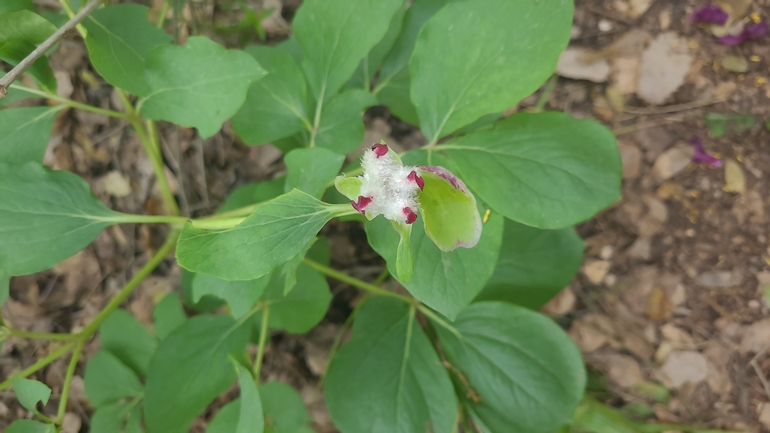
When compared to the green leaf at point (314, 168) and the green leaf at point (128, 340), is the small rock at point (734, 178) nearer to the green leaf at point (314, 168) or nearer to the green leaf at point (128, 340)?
the green leaf at point (314, 168)

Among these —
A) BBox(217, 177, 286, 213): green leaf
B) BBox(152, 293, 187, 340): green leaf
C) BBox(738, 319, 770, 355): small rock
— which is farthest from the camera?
BBox(738, 319, 770, 355): small rock

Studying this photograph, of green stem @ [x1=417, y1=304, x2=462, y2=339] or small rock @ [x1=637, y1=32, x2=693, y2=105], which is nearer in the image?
green stem @ [x1=417, y1=304, x2=462, y2=339]

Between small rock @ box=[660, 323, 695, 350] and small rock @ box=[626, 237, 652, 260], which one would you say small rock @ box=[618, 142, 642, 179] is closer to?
small rock @ box=[626, 237, 652, 260]

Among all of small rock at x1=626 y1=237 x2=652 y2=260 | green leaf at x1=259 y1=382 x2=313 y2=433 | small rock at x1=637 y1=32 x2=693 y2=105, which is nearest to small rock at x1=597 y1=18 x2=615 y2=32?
small rock at x1=637 y1=32 x2=693 y2=105

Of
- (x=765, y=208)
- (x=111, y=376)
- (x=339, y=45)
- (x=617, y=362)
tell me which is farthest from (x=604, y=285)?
(x=111, y=376)

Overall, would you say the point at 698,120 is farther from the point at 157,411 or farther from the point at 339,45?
the point at 157,411

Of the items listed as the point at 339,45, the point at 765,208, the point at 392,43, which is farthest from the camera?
the point at 765,208
